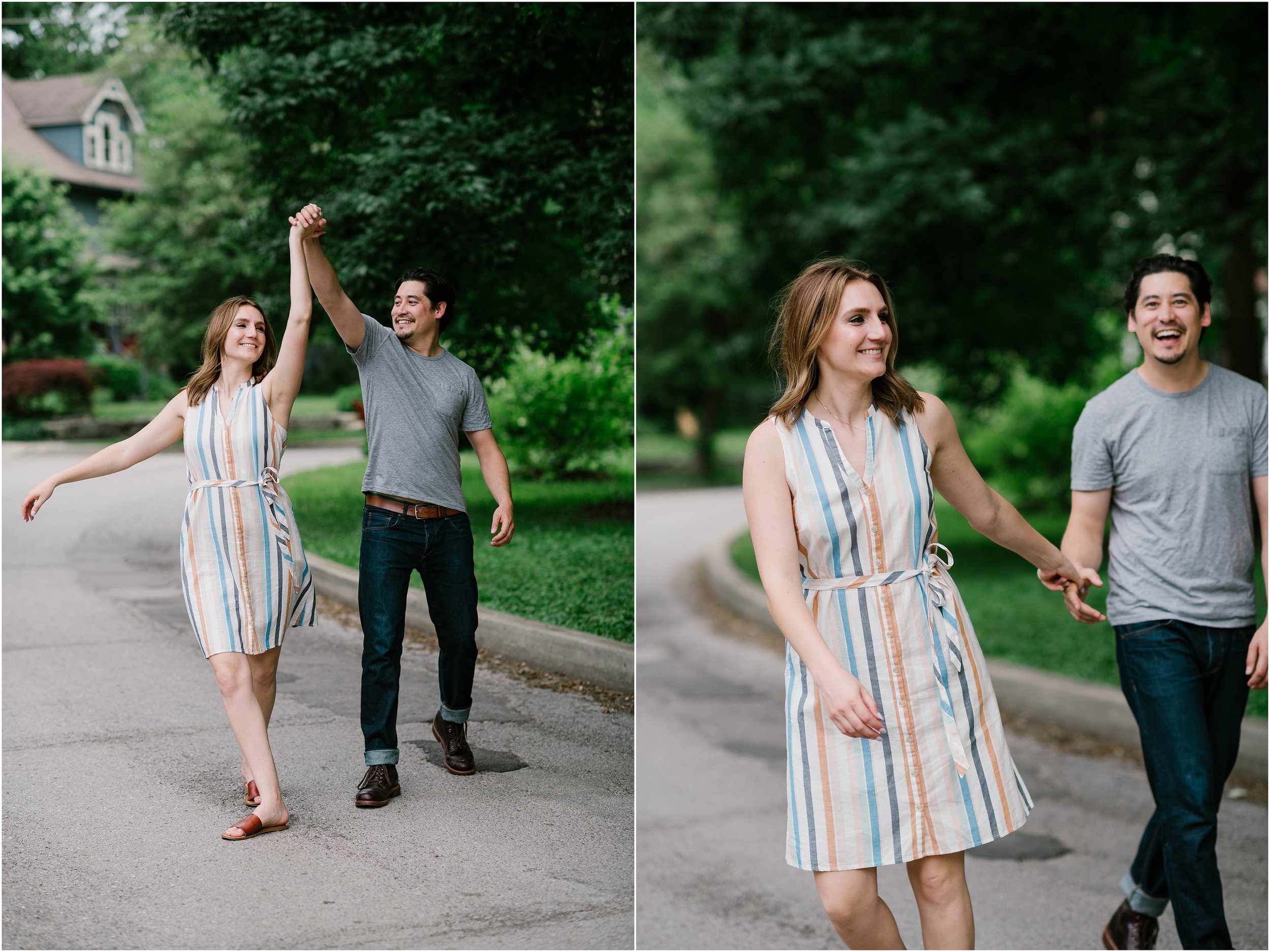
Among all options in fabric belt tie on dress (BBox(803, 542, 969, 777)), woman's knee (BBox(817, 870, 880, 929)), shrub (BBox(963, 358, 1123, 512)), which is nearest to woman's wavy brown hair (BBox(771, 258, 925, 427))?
fabric belt tie on dress (BBox(803, 542, 969, 777))

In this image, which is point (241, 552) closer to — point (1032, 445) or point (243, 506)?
point (243, 506)

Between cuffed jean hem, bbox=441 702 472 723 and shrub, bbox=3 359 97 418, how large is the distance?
124 centimetres

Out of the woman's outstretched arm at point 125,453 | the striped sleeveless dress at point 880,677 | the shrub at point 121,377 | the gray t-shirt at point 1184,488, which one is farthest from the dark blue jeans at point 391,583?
the gray t-shirt at point 1184,488

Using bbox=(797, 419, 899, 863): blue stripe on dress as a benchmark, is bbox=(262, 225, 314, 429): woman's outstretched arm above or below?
above

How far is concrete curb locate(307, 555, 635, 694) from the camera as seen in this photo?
3.15 meters

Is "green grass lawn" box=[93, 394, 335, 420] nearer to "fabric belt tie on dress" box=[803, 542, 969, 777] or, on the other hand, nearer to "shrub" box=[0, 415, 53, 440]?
"shrub" box=[0, 415, 53, 440]

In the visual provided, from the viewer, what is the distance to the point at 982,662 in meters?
2.81

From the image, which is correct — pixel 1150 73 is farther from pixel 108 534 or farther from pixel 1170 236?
pixel 108 534

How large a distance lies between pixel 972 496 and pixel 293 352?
1.61 metres

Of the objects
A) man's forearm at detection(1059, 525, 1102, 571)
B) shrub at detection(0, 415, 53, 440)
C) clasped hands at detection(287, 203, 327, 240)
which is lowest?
man's forearm at detection(1059, 525, 1102, 571)

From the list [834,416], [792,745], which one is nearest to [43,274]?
[834,416]

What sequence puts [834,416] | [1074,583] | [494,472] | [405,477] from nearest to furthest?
[834,416] → [405,477] → [494,472] → [1074,583]

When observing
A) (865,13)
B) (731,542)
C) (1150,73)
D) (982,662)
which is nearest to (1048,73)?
(1150,73)

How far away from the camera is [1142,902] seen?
154 inches
